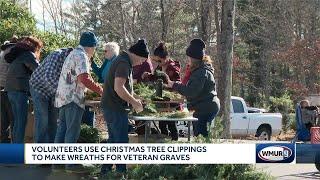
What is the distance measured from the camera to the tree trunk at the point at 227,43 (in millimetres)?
14500

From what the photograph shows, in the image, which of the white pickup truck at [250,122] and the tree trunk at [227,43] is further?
the white pickup truck at [250,122]

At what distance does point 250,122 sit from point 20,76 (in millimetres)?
13889

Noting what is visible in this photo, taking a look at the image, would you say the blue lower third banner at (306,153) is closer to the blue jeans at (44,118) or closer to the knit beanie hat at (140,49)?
the knit beanie hat at (140,49)

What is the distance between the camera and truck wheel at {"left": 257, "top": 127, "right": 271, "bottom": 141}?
861 inches

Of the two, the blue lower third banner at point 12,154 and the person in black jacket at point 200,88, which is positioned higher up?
the person in black jacket at point 200,88

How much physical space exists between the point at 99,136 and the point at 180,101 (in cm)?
182

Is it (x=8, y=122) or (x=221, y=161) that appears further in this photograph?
(x=8, y=122)

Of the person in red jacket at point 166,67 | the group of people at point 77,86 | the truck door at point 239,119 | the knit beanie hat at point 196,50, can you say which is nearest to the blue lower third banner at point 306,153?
the person in red jacket at point 166,67

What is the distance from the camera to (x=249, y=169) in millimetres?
6668

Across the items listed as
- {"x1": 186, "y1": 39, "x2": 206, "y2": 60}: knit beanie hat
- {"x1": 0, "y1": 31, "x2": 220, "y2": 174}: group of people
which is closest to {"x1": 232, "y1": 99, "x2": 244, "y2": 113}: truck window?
{"x1": 0, "y1": 31, "x2": 220, "y2": 174}: group of people

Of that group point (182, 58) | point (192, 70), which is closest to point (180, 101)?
point (192, 70)

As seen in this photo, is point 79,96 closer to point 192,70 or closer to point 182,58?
point 192,70

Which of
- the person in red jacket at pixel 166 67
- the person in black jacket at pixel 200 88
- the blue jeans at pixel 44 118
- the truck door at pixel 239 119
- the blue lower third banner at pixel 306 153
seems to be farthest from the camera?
the truck door at pixel 239 119

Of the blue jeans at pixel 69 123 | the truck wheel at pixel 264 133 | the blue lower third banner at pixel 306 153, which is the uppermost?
the blue jeans at pixel 69 123
